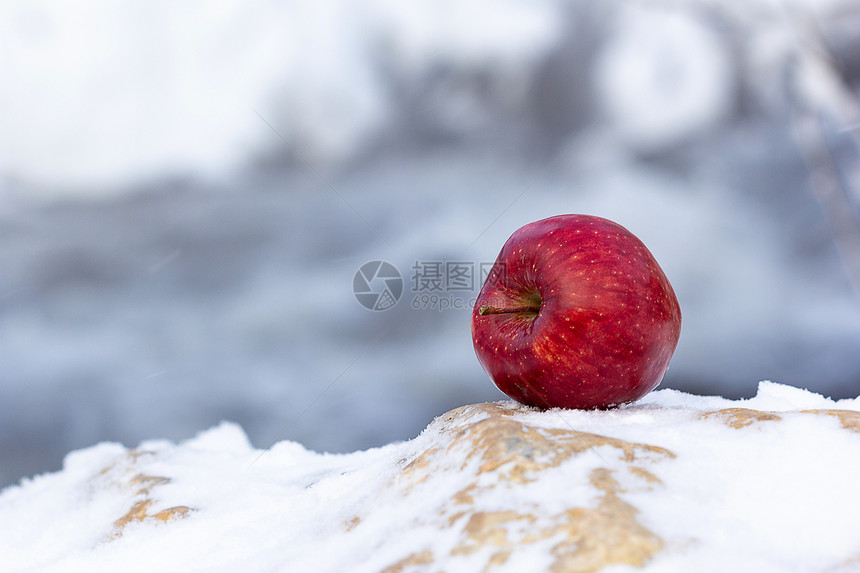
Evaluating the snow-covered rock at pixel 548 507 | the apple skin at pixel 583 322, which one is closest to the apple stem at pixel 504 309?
the apple skin at pixel 583 322

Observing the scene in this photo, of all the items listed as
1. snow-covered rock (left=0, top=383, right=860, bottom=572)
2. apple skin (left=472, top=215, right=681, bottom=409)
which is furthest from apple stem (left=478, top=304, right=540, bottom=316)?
snow-covered rock (left=0, top=383, right=860, bottom=572)

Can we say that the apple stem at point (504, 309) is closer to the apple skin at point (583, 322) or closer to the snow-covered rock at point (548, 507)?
the apple skin at point (583, 322)

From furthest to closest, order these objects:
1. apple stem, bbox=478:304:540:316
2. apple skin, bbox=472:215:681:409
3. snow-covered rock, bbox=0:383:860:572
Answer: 1. apple stem, bbox=478:304:540:316
2. apple skin, bbox=472:215:681:409
3. snow-covered rock, bbox=0:383:860:572

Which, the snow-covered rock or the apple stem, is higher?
the apple stem

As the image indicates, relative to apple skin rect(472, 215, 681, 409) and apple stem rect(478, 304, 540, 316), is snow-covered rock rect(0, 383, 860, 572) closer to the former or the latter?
apple skin rect(472, 215, 681, 409)

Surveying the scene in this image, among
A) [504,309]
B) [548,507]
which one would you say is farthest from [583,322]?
[548,507]

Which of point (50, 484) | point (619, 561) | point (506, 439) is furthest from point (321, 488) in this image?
point (50, 484)
